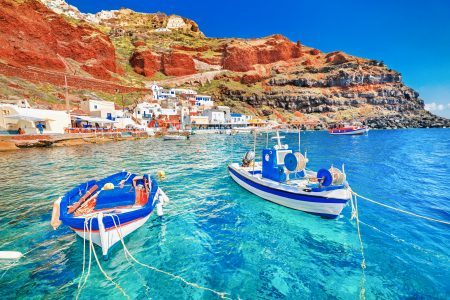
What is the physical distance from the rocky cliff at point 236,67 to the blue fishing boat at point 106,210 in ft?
285

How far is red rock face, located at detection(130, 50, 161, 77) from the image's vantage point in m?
121

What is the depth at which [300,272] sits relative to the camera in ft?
23.8

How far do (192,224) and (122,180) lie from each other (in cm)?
541

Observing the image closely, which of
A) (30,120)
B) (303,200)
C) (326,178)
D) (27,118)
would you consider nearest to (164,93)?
(30,120)

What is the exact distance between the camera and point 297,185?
11.8 metres

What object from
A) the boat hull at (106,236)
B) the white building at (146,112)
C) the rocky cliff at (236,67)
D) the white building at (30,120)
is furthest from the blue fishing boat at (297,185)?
the rocky cliff at (236,67)

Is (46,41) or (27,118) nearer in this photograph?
(27,118)

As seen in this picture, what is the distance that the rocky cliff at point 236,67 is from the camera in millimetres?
79812

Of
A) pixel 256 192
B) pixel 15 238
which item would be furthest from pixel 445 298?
pixel 15 238

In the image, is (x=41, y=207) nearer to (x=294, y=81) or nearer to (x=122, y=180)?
(x=122, y=180)

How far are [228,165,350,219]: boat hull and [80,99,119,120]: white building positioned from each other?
55.0 metres

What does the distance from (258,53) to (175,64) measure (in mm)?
62175

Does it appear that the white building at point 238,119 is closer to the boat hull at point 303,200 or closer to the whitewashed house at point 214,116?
the whitewashed house at point 214,116

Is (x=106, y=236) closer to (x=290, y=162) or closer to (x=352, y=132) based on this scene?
(x=290, y=162)
